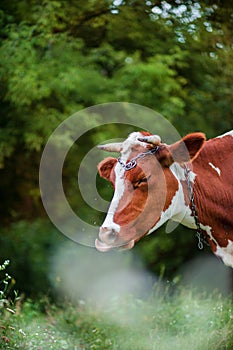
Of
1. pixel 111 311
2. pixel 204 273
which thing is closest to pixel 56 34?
pixel 111 311

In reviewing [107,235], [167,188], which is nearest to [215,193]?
[167,188]

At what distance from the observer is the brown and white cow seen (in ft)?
Result: 13.3

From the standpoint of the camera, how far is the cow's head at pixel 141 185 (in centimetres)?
400

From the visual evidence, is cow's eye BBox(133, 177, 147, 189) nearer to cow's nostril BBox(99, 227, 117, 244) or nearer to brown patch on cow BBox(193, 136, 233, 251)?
cow's nostril BBox(99, 227, 117, 244)

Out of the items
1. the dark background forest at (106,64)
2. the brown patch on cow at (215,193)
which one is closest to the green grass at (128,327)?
the brown patch on cow at (215,193)

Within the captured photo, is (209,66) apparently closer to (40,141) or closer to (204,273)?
(40,141)

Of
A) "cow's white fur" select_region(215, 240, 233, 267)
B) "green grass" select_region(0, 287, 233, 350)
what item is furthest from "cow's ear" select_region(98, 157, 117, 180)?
"green grass" select_region(0, 287, 233, 350)

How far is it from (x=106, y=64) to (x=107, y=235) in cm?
620

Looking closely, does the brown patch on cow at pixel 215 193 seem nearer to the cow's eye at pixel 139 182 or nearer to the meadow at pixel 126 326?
the cow's eye at pixel 139 182

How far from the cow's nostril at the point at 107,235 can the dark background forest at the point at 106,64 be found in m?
4.88

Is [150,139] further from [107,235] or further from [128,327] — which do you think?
[128,327]

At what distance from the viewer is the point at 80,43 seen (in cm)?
948

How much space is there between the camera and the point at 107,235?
3.90 meters

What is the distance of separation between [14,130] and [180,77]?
266 cm
